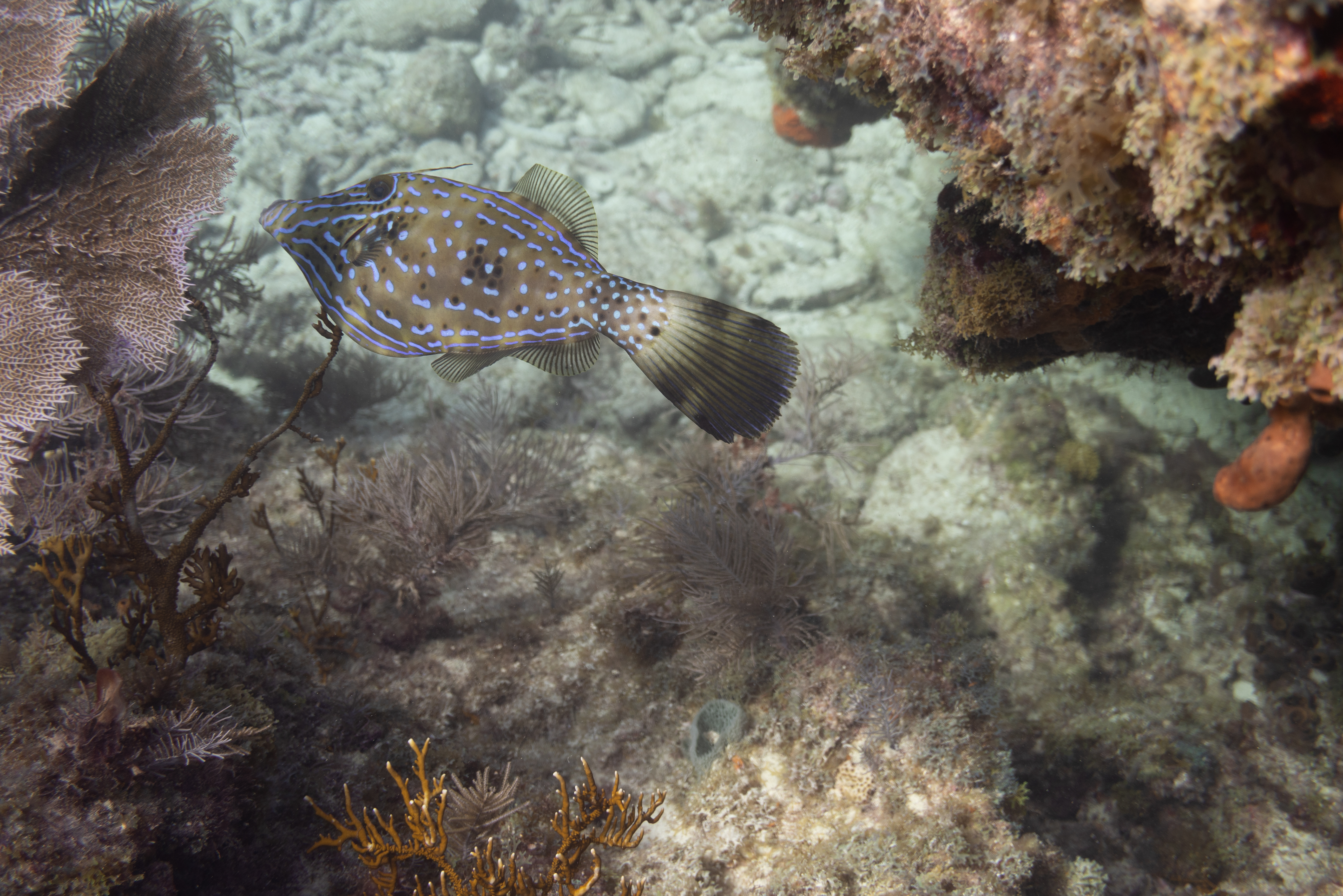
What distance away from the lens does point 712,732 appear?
10.9ft

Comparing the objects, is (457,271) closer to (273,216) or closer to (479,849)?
(273,216)

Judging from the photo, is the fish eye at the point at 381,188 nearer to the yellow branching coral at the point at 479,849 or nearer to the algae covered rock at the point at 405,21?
the yellow branching coral at the point at 479,849

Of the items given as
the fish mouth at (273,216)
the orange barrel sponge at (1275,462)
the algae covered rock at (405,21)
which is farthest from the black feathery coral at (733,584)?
the algae covered rock at (405,21)

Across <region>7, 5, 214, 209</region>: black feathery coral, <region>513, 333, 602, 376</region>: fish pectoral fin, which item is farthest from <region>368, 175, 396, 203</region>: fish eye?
<region>7, 5, 214, 209</region>: black feathery coral

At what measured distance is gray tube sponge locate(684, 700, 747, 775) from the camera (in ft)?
10.6

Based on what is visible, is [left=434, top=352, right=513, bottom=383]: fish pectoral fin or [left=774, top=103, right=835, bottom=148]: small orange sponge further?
[left=774, top=103, right=835, bottom=148]: small orange sponge

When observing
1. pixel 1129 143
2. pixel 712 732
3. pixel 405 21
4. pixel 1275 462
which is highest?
pixel 1129 143

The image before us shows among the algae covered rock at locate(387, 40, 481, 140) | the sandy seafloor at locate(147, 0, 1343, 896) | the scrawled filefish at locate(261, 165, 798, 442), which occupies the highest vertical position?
the scrawled filefish at locate(261, 165, 798, 442)

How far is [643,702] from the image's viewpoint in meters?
3.65

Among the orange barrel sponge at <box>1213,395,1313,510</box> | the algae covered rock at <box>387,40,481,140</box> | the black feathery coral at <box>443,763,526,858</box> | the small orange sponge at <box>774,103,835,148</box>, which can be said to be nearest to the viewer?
the orange barrel sponge at <box>1213,395,1313,510</box>

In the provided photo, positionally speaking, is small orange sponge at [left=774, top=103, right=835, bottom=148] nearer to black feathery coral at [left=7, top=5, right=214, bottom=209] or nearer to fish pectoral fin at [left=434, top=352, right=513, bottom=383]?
black feathery coral at [left=7, top=5, right=214, bottom=209]

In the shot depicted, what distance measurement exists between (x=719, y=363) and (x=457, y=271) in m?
1.46

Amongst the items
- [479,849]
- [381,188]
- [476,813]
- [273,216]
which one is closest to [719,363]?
[381,188]

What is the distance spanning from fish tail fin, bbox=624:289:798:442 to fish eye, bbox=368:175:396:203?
1.58 metres
